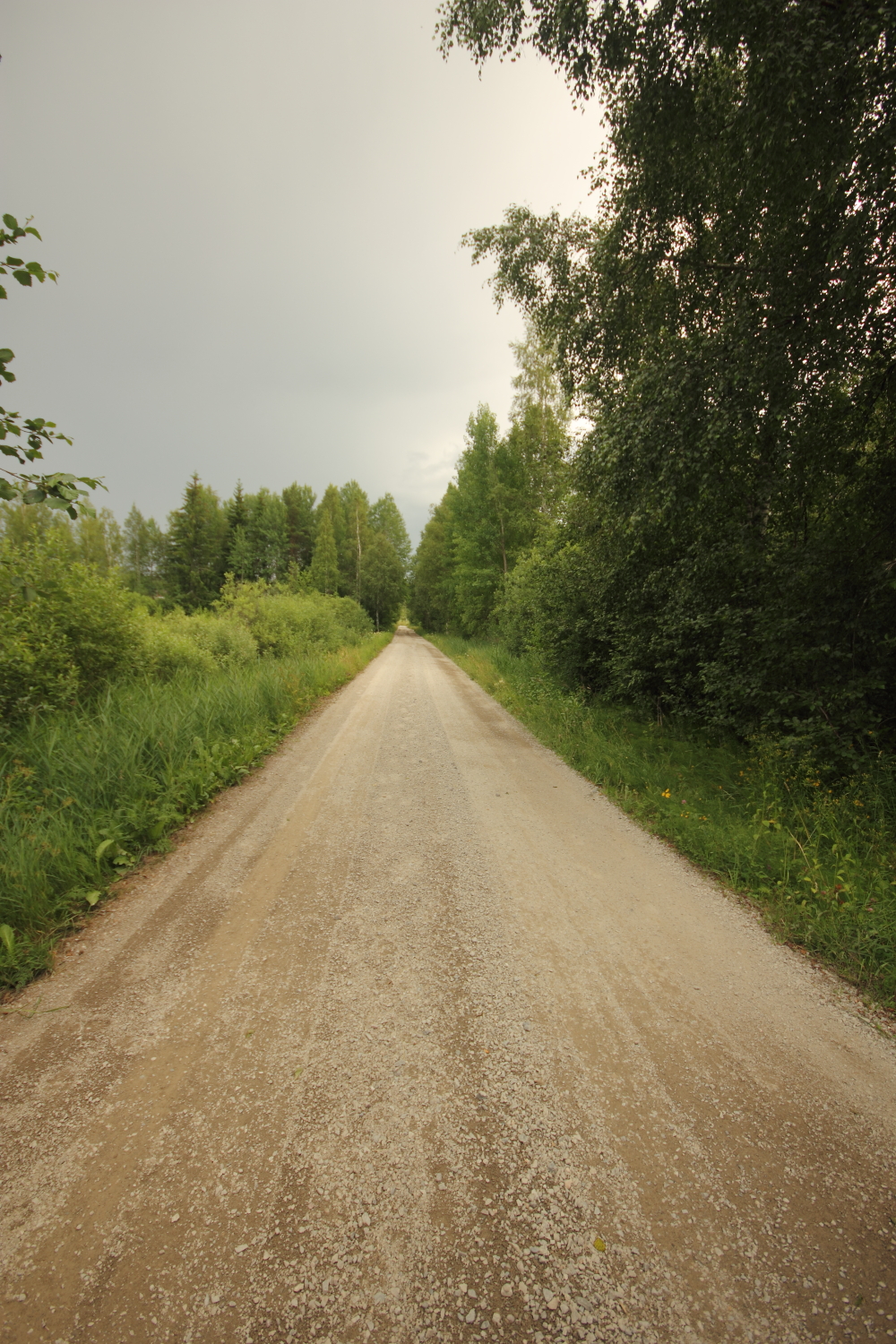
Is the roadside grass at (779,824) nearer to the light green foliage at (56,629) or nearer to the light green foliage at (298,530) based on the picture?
the light green foliage at (56,629)

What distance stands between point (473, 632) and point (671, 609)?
20788 millimetres

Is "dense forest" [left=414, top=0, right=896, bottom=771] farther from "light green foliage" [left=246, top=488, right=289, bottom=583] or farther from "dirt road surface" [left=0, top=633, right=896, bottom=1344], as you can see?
"light green foliage" [left=246, top=488, right=289, bottom=583]

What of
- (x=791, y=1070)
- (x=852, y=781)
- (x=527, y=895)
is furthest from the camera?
(x=852, y=781)

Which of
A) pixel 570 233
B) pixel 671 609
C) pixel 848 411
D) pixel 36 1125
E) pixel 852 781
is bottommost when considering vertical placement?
pixel 36 1125

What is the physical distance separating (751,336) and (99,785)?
758 cm

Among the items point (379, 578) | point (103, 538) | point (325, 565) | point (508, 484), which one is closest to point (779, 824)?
point (508, 484)

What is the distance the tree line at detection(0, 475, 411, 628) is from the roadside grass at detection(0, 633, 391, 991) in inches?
1049

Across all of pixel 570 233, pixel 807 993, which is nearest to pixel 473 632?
pixel 570 233

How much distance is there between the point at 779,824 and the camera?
439cm

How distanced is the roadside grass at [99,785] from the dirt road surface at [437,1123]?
36cm

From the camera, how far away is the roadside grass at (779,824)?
3.22 metres

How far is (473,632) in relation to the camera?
27.3 m

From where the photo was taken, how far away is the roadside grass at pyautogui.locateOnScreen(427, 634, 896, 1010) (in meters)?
3.22

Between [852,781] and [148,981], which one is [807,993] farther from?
[148,981]
